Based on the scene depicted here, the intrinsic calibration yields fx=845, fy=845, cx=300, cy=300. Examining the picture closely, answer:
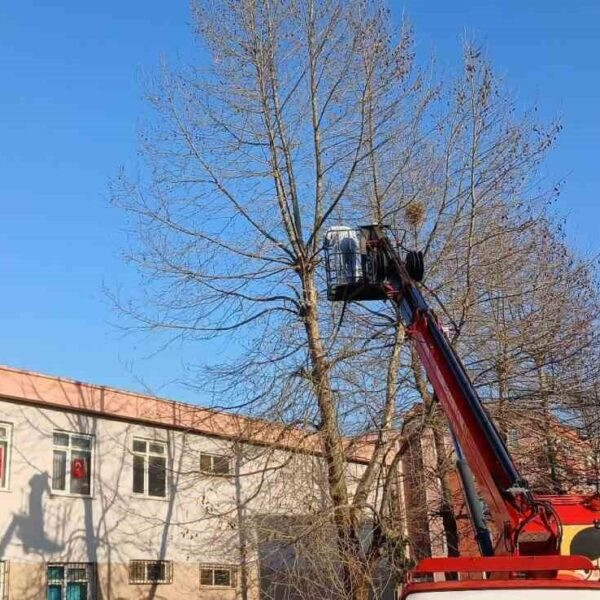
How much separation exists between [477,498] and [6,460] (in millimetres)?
11783

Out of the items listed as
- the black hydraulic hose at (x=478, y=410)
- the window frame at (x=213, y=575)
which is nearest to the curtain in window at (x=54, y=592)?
the window frame at (x=213, y=575)

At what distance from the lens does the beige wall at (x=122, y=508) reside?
14492 mm

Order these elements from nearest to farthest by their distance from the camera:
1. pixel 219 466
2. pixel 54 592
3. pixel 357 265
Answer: pixel 357 265, pixel 219 466, pixel 54 592

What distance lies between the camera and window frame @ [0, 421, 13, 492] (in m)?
17.6

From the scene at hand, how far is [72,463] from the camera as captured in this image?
19266 mm

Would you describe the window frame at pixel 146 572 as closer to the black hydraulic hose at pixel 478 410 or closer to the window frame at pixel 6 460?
the window frame at pixel 6 460

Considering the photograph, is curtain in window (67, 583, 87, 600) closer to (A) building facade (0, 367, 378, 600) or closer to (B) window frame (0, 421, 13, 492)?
(A) building facade (0, 367, 378, 600)

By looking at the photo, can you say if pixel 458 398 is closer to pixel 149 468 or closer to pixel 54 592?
pixel 54 592

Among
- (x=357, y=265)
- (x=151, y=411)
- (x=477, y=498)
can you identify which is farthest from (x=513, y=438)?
(x=151, y=411)

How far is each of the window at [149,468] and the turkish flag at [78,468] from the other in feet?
5.01

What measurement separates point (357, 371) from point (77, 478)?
8.31m

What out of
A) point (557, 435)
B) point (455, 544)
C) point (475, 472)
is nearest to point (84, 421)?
point (455, 544)

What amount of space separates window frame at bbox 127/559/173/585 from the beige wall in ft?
0.33

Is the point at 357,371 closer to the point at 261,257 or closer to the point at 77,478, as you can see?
the point at 261,257
